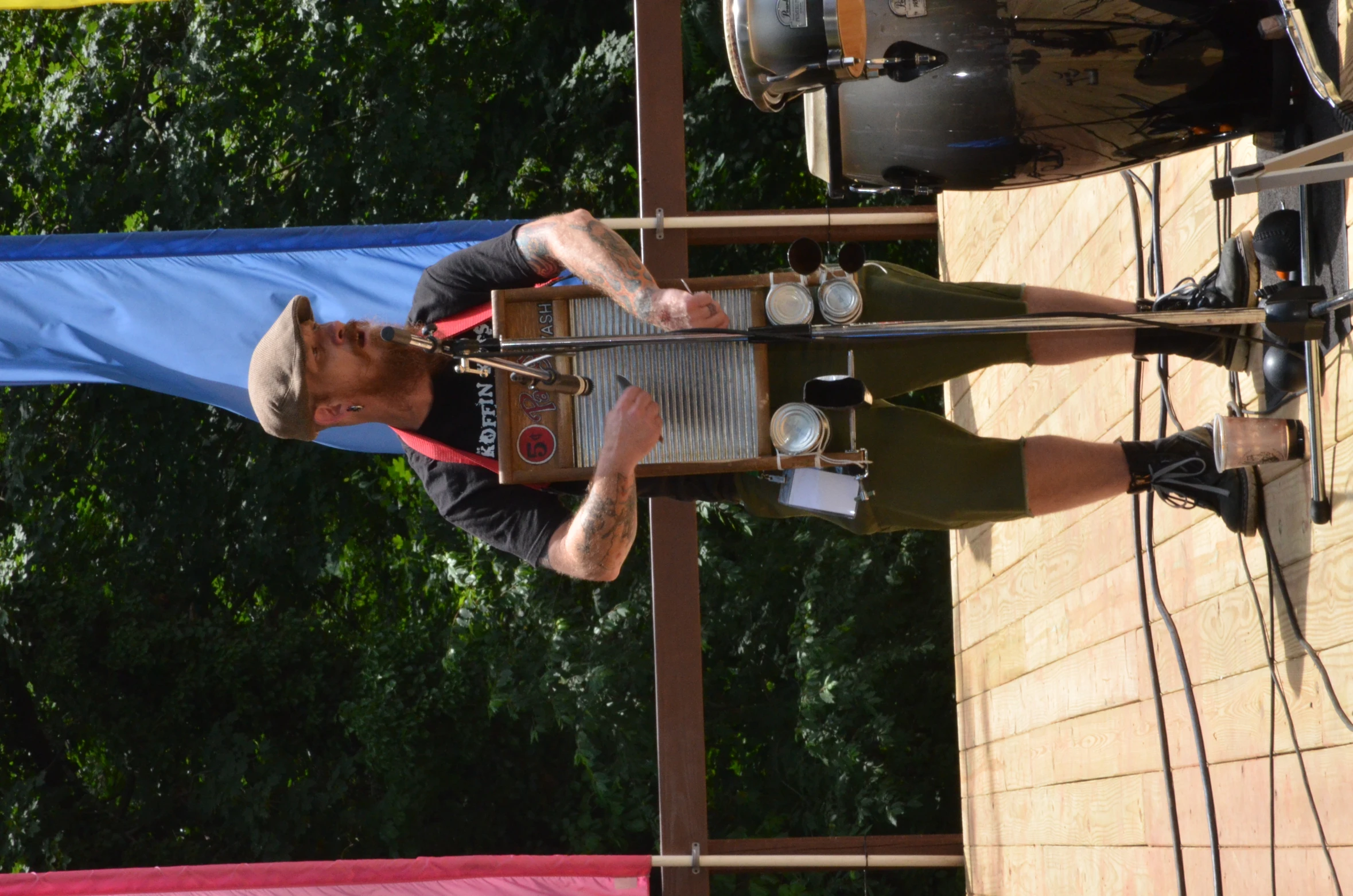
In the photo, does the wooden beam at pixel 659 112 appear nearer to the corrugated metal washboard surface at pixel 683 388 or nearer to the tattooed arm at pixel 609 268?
the tattooed arm at pixel 609 268

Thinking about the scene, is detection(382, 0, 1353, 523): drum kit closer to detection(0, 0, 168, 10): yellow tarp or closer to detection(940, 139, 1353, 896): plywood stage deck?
detection(940, 139, 1353, 896): plywood stage deck

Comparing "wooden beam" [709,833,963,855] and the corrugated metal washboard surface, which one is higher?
the corrugated metal washboard surface

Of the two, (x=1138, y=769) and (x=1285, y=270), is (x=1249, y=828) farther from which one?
(x=1285, y=270)

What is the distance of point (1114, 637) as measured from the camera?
121 inches

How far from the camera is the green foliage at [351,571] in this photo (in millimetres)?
6367

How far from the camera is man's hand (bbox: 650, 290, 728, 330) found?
2221 mm

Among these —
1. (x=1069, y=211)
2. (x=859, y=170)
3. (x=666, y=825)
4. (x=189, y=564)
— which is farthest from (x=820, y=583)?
(x=859, y=170)

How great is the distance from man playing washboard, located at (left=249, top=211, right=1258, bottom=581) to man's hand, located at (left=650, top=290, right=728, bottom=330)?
17cm

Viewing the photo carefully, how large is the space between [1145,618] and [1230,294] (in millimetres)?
767

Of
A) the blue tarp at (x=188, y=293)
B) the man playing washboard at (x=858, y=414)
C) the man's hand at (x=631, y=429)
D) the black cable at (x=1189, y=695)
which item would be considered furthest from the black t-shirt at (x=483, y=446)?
Answer: the blue tarp at (x=188, y=293)

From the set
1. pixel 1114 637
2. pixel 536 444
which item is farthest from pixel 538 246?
pixel 1114 637

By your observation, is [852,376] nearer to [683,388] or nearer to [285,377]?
[683,388]

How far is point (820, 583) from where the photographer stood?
622cm

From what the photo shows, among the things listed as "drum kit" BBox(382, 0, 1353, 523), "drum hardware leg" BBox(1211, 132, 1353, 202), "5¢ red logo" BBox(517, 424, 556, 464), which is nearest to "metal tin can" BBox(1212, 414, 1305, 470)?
"drum kit" BBox(382, 0, 1353, 523)
